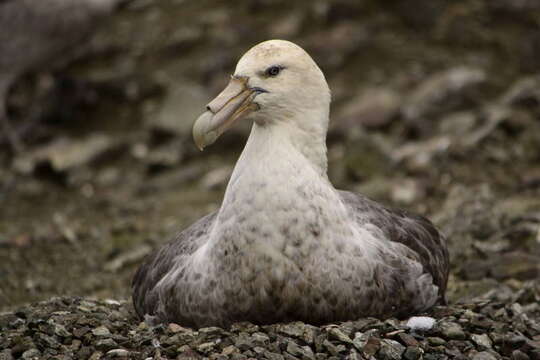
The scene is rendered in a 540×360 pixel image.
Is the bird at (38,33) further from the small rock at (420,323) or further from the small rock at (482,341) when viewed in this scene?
the small rock at (482,341)

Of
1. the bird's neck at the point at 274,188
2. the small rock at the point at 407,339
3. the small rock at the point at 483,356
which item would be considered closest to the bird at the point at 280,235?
the bird's neck at the point at 274,188

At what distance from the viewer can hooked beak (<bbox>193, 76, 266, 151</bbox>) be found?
173 inches

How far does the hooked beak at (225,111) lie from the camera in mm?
4383

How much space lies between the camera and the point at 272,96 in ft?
14.7

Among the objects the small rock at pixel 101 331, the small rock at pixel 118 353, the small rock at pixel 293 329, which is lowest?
the small rock at pixel 118 353

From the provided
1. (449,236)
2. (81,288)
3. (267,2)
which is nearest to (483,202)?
(449,236)

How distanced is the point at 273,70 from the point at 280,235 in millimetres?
818

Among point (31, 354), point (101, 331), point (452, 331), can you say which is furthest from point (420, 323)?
point (31, 354)

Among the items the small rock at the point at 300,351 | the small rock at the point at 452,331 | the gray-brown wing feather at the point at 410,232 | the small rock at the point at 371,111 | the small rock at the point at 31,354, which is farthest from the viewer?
the small rock at the point at 371,111

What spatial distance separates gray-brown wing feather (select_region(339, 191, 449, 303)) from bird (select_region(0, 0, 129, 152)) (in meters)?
5.76

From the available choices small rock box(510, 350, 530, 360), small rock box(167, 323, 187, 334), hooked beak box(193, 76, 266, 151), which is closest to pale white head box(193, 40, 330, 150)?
hooked beak box(193, 76, 266, 151)

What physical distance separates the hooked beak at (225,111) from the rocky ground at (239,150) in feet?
3.06

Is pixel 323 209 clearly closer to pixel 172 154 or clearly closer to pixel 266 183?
pixel 266 183

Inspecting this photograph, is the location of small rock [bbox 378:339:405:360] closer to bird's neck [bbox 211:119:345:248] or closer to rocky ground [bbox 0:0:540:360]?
rocky ground [bbox 0:0:540:360]
